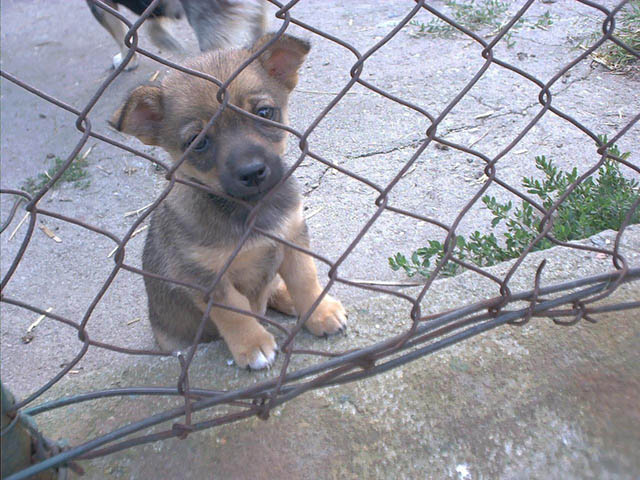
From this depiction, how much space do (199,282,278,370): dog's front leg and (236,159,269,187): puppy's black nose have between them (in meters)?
0.51

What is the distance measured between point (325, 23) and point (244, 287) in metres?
4.43

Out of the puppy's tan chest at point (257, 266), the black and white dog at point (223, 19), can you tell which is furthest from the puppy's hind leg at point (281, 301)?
the black and white dog at point (223, 19)

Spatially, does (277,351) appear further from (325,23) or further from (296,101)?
(325,23)

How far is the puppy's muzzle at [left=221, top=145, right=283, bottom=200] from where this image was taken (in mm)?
1848

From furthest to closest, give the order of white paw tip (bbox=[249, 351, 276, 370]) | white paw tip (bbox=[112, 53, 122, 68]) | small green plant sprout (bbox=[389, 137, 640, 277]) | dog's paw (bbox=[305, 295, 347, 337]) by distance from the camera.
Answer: white paw tip (bbox=[112, 53, 122, 68]), small green plant sprout (bbox=[389, 137, 640, 277]), dog's paw (bbox=[305, 295, 347, 337]), white paw tip (bbox=[249, 351, 276, 370])

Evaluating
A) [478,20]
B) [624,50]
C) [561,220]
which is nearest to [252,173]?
[561,220]

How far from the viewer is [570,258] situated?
2.12 metres

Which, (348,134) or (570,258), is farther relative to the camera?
(348,134)

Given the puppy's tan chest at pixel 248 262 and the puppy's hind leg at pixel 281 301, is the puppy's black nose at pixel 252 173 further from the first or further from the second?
the puppy's hind leg at pixel 281 301

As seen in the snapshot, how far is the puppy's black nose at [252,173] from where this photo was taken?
72.6 inches

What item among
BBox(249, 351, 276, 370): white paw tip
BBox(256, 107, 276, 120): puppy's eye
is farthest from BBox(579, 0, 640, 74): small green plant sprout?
BBox(249, 351, 276, 370): white paw tip

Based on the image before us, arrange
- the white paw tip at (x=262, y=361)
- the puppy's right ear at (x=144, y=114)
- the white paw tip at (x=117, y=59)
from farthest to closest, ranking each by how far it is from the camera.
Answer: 1. the white paw tip at (x=117, y=59)
2. the white paw tip at (x=262, y=361)
3. the puppy's right ear at (x=144, y=114)

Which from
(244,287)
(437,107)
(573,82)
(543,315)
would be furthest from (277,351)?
(573,82)

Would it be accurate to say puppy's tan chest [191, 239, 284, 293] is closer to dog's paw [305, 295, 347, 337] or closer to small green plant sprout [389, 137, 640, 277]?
dog's paw [305, 295, 347, 337]
